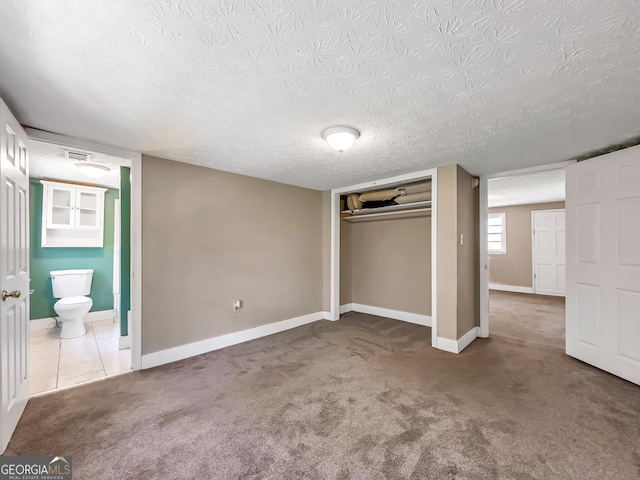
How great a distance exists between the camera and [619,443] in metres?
1.71

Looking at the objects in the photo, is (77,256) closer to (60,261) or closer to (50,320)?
(60,261)

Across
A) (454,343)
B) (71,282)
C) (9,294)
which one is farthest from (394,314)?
(71,282)

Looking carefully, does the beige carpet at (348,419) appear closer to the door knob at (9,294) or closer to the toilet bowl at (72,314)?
the door knob at (9,294)

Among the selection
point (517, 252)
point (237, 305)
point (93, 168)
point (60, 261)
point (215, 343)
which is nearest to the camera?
point (215, 343)

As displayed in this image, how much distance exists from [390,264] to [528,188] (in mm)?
3016

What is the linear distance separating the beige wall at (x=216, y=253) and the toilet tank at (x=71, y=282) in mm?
2229

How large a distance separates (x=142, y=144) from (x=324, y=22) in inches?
84.8

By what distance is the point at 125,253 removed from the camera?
3.43m

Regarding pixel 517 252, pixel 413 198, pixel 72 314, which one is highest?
pixel 413 198

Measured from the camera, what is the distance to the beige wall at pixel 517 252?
22.5 ft

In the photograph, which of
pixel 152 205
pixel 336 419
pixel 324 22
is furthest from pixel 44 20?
pixel 336 419

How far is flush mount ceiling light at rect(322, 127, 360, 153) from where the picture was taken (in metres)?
2.18

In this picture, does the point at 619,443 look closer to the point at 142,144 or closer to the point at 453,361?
the point at 453,361

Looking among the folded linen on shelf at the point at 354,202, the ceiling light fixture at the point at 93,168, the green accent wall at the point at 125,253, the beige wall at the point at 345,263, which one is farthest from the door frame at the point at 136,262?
the beige wall at the point at 345,263
